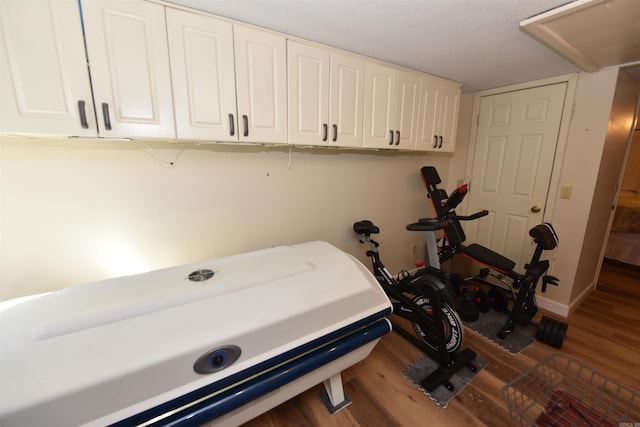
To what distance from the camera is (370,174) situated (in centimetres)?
246

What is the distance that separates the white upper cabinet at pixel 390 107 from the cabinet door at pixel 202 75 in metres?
1.03

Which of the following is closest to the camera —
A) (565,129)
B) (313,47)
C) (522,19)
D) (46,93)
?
(46,93)

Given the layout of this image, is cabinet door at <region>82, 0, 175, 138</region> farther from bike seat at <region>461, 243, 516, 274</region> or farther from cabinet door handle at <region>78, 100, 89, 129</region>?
bike seat at <region>461, 243, 516, 274</region>

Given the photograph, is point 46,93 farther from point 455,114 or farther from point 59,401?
point 455,114

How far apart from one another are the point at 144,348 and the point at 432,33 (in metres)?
2.13

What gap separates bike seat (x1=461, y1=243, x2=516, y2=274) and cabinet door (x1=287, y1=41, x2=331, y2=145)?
1.60 m

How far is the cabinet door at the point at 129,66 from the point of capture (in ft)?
3.68

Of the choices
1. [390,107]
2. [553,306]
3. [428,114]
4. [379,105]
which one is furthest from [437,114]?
[553,306]

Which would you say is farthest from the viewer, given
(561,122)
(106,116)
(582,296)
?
(582,296)

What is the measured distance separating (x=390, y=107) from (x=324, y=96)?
64 centimetres

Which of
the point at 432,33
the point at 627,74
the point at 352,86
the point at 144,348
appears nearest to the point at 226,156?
the point at 352,86

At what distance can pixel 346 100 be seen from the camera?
184cm

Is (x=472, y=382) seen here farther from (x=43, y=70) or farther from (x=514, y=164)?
(x=43, y=70)

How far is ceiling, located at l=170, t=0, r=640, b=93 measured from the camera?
1.27 m
